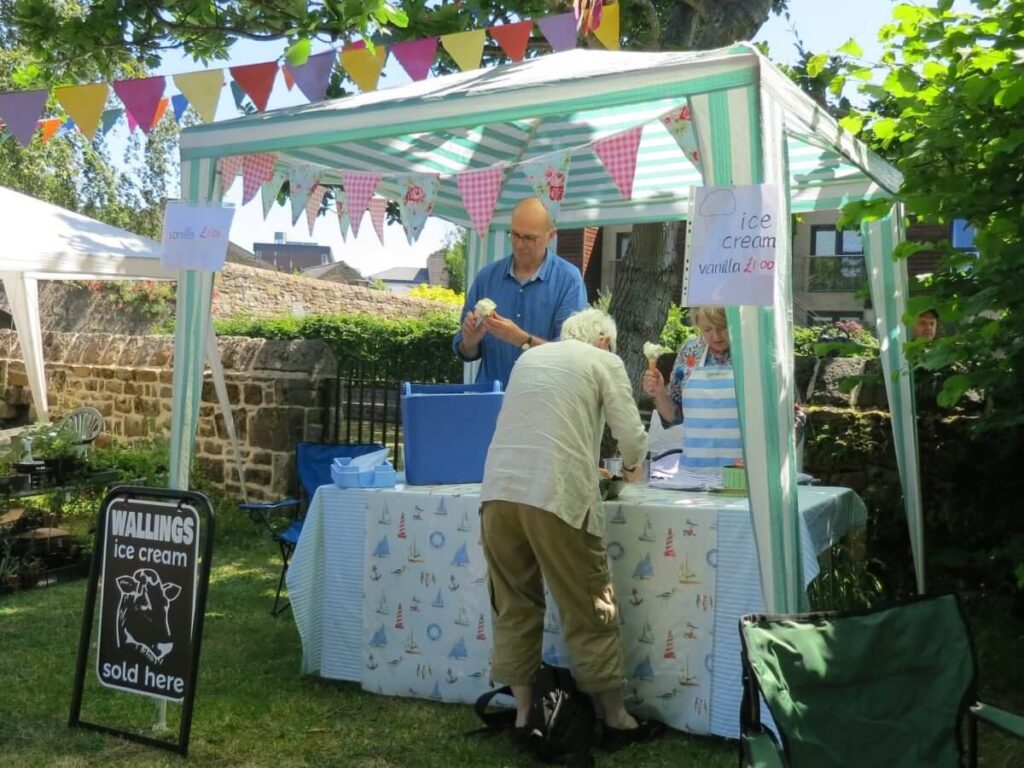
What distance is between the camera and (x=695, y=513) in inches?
143

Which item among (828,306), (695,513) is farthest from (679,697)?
(828,306)

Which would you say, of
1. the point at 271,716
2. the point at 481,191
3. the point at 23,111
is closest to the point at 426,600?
the point at 271,716

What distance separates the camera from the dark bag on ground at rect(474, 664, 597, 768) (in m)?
3.46

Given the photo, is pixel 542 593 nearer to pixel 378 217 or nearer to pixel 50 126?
pixel 378 217

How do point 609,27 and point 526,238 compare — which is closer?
point 526,238

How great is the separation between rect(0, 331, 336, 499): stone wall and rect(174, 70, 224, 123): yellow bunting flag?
324 centimetres

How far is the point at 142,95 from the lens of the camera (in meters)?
5.09

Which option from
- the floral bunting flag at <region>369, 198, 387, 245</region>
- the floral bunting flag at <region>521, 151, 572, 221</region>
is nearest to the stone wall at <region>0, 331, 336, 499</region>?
the floral bunting flag at <region>369, 198, 387, 245</region>

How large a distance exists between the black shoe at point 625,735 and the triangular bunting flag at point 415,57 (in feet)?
10.4

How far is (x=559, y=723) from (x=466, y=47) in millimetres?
3241

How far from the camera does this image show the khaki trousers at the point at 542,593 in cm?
345

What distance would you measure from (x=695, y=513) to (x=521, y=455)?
64 cm

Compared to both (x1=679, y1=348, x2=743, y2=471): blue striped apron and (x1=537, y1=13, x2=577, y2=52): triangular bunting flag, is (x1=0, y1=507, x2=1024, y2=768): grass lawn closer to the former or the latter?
(x1=679, y1=348, x2=743, y2=471): blue striped apron

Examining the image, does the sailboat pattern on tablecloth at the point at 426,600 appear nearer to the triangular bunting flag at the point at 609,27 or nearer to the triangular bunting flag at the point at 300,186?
the triangular bunting flag at the point at 300,186
